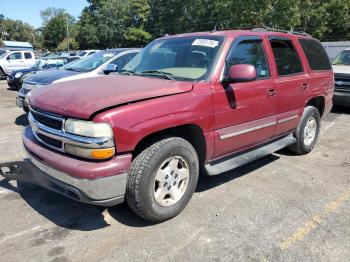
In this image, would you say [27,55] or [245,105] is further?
[27,55]

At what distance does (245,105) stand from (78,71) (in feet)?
17.3

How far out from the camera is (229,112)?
13.4ft

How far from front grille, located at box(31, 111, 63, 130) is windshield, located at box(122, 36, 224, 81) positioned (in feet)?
4.34

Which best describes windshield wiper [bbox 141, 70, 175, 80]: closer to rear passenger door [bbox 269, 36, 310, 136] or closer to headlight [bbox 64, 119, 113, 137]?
headlight [bbox 64, 119, 113, 137]

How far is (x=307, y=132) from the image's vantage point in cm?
589

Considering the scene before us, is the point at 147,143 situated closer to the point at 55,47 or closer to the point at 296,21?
the point at 296,21

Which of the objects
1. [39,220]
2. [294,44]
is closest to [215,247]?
[39,220]

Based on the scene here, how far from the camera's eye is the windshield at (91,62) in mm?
8547

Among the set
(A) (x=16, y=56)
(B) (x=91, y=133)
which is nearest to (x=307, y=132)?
(B) (x=91, y=133)

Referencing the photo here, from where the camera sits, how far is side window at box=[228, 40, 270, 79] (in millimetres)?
4289

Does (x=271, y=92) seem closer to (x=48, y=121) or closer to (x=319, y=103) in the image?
(x=319, y=103)

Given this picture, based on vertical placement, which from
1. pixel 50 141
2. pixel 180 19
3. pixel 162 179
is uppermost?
pixel 180 19

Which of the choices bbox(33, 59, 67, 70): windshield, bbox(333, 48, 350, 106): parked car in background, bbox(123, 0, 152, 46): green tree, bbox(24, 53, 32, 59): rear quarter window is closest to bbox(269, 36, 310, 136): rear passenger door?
bbox(333, 48, 350, 106): parked car in background

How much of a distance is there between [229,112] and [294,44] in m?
2.01
